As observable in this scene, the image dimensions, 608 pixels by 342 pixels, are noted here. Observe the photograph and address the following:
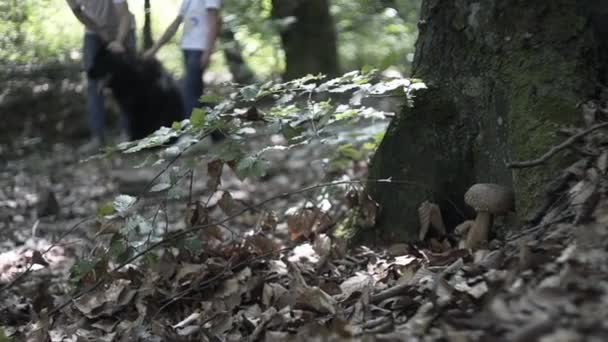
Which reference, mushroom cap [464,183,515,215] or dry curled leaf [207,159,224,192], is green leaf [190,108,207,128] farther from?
mushroom cap [464,183,515,215]

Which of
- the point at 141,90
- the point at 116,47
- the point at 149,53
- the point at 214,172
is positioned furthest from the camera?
the point at 141,90

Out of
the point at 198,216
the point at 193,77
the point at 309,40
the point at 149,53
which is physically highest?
the point at 149,53

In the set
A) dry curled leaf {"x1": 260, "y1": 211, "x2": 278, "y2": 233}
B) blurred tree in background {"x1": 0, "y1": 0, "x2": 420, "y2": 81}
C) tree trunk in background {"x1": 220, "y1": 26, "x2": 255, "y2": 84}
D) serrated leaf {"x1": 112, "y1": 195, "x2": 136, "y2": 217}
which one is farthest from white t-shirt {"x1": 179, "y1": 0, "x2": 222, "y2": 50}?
tree trunk in background {"x1": 220, "y1": 26, "x2": 255, "y2": 84}

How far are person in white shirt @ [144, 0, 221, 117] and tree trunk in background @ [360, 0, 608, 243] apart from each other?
237 centimetres

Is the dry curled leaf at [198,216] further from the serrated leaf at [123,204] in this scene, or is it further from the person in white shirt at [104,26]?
the person in white shirt at [104,26]

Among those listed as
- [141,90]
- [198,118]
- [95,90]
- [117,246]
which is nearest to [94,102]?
[95,90]

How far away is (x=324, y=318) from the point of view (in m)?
2.22

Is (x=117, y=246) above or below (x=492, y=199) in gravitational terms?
below

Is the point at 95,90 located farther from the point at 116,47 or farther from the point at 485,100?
the point at 485,100

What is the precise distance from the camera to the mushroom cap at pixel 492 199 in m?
2.51

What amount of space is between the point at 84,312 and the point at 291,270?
844 millimetres

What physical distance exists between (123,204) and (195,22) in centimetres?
275

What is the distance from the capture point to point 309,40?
24.4ft

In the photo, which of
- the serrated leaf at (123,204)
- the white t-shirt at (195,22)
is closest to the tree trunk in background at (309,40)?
the white t-shirt at (195,22)
